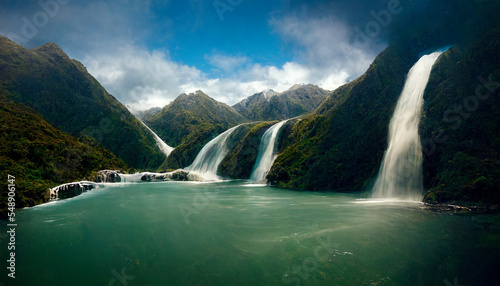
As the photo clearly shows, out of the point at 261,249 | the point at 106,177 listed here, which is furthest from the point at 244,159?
the point at 261,249

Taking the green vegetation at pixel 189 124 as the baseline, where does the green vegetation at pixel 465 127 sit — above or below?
below

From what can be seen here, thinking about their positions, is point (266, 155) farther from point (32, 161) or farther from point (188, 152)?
point (188, 152)

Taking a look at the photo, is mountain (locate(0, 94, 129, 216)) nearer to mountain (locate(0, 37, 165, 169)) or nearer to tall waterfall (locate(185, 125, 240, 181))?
tall waterfall (locate(185, 125, 240, 181))

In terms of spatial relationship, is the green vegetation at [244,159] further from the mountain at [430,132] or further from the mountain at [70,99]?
the mountain at [70,99]

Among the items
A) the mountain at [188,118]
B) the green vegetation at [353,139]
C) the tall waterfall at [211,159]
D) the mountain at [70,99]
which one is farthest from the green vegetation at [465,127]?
the mountain at [188,118]

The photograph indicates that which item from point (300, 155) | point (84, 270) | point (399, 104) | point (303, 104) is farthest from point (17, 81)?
point (303, 104)

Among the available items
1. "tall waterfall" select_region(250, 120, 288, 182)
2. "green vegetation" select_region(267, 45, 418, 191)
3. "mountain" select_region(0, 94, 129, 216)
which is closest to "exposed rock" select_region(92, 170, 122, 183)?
"mountain" select_region(0, 94, 129, 216)
